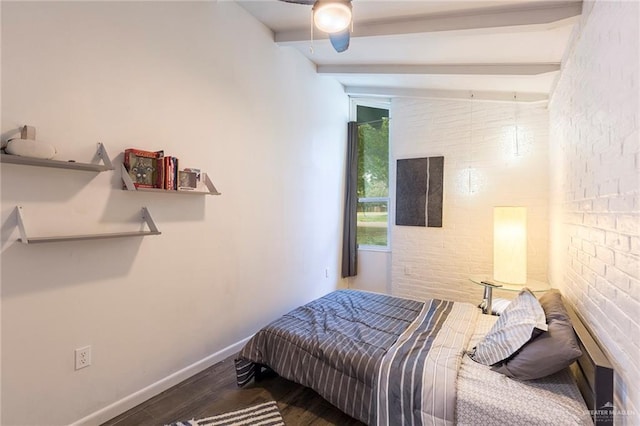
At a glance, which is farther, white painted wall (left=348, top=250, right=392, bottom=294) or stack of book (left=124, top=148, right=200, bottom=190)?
white painted wall (left=348, top=250, right=392, bottom=294)

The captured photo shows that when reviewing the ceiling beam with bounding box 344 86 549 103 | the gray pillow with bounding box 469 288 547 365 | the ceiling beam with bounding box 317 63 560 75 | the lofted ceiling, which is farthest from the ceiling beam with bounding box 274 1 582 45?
the gray pillow with bounding box 469 288 547 365

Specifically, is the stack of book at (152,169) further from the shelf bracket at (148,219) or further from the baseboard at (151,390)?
the baseboard at (151,390)

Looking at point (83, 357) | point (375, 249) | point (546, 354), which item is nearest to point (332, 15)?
point (546, 354)

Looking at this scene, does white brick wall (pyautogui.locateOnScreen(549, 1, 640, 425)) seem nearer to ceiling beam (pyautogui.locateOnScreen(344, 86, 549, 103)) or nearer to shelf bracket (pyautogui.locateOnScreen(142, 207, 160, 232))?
ceiling beam (pyautogui.locateOnScreen(344, 86, 549, 103))

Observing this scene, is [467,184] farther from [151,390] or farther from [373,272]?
[151,390]

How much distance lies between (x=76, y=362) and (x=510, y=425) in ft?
7.08

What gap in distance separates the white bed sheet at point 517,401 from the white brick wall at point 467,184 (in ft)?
7.03

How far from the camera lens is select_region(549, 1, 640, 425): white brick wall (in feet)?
3.55

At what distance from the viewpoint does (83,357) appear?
1.70 meters

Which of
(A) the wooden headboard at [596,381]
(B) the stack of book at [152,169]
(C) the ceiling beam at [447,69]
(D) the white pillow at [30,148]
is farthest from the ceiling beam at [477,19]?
(D) the white pillow at [30,148]

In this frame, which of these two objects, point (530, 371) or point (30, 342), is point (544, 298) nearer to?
point (530, 371)

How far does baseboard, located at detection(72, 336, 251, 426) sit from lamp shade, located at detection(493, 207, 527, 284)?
243 cm

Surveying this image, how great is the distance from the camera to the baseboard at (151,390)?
1.75 metres

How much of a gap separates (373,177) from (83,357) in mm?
3642
